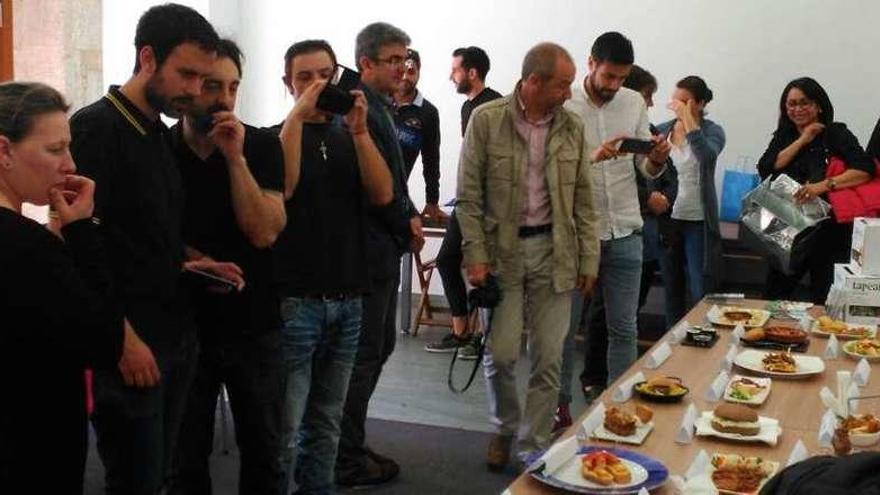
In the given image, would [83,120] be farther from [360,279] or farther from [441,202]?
[441,202]

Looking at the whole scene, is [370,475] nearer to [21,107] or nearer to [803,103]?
[21,107]

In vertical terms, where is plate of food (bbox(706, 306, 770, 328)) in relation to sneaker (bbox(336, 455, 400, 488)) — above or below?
above

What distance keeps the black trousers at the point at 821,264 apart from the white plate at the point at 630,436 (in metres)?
2.78

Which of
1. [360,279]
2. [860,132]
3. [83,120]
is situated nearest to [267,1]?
[860,132]

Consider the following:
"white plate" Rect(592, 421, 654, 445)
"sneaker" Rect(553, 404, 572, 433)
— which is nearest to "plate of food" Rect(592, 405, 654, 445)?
"white plate" Rect(592, 421, 654, 445)

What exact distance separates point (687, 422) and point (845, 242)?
2.82 metres

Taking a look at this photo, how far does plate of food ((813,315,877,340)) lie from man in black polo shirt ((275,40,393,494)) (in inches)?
54.9

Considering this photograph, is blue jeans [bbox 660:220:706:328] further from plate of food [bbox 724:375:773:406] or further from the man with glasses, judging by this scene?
plate of food [bbox 724:375:773:406]

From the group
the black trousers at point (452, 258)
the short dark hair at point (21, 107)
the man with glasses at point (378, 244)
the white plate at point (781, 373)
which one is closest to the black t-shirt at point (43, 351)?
the short dark hair at point (21, 107)

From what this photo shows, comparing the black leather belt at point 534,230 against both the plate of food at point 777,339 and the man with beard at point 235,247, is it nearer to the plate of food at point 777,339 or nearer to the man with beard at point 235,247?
the plate of food at point 777,339

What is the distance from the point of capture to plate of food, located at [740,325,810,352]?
292 centimetres

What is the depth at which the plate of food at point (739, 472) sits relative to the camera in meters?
1.78

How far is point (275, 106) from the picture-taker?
709cm

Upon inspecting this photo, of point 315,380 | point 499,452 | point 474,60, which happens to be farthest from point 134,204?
point 474,60
